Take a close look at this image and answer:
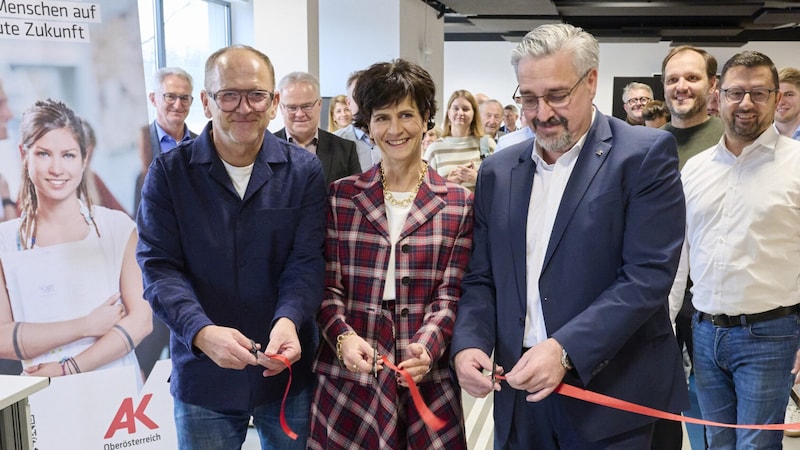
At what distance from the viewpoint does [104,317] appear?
3.49 metres

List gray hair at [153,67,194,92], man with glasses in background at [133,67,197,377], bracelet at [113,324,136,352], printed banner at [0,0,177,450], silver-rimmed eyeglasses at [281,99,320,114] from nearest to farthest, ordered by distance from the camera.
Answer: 1. printed banner at [0,0,177,450]
2. bracelet at [113,324,136,352]
3. silver-rimmed eyeglasses at [281,99,320,114]
4. man with glasses in background at [133,67,197,377]
5. gray hair at [153,67,194,92]

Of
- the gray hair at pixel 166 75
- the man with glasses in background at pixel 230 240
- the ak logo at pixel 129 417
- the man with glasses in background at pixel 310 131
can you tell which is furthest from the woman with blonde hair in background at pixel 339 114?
the man with glasses in background at pixel 230 240

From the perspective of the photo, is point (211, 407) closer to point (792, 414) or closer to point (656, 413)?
point (656, 413)

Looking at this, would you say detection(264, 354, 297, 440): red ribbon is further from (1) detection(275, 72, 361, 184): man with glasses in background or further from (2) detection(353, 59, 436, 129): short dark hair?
(1) detection(275, 72, 361, 184): man with glasses in background

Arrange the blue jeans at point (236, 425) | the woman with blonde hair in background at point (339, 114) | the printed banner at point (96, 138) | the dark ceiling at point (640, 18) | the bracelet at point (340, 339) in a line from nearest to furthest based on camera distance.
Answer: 1. the bracelet at point (340, 339)
2. the blue jeans at point (236, 425)
3. the printed banner at point (96, 138)
4. the woman with blonde hair in background at point (339, 114)
5. the dark ceiling at point (640, 18)

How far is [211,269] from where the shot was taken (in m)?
2.04

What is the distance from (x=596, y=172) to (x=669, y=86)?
1.67 m

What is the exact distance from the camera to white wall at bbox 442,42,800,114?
18.9 m


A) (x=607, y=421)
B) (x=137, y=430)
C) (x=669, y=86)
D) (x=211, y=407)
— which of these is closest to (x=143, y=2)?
(x=137, y=430)

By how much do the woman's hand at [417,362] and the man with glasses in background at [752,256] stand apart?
4.21 feet

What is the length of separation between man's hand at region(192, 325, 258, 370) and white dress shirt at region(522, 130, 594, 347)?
0.71 meters

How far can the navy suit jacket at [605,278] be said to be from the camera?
5.85 feet

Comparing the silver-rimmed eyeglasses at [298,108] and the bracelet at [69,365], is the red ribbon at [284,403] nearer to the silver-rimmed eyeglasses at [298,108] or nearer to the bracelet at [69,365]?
the bracelet at [69,365]

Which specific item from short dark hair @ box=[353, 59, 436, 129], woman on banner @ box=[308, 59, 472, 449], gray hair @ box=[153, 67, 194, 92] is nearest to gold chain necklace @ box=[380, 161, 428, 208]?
woman on banner @ box=[308, 59, 472, 449]
